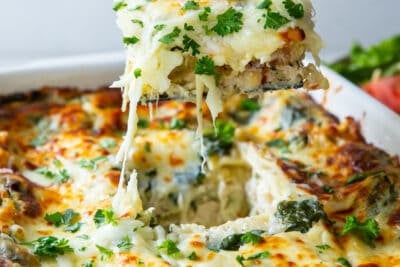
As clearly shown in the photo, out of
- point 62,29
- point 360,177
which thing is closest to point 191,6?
point 360,177

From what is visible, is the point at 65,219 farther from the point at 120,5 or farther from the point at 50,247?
the point at 120,5

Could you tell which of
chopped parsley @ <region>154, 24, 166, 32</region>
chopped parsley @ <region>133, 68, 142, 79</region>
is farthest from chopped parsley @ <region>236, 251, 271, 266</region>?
chopped parsley @ <region>154, 24, 166, 32</region>

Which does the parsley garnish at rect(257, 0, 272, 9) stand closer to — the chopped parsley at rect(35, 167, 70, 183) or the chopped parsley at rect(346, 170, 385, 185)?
the chopped parsley at rect(346, 170, 385, 185)

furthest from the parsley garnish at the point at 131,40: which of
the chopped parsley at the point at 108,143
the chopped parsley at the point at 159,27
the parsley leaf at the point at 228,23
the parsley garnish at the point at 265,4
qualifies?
the chopped parsley at the point at 108,143

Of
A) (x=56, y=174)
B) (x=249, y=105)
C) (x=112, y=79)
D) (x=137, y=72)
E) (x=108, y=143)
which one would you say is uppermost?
(x=137, y=72)

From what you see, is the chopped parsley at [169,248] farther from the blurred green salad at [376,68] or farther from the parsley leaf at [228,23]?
the blurred green salad at [376,68]

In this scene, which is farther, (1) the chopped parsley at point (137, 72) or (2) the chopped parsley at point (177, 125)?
(2) the chopped parsley at point (177, 125)
